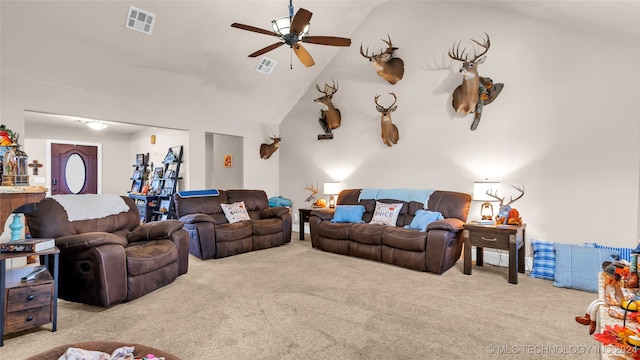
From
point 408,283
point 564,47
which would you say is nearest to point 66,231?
point 408,283

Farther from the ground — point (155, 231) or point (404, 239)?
point (155, 231)

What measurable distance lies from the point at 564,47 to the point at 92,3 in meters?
5.29

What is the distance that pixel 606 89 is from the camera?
11.1ft

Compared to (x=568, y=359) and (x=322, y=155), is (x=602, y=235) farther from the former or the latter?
(x=322, y=155)

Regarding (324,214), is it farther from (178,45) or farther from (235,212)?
(178,45)

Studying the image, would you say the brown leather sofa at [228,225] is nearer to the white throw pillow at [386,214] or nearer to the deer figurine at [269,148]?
the deer figurine at [269,148]

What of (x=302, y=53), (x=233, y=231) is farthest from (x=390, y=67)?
(x=233, y=231)

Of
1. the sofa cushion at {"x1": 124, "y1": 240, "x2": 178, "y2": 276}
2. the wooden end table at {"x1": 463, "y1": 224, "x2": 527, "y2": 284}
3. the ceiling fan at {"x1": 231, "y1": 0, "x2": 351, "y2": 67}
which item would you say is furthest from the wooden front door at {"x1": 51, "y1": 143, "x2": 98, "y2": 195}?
the wooden end table at {"x1": 463, "y1": 224, "x2": 527, "y2": 284}

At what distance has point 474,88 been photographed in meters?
4.11

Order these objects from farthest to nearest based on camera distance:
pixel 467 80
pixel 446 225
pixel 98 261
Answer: pixel 467 80 < pixel 446 225 < pixel 98 261

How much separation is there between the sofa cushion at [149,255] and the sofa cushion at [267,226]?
4.96 feet

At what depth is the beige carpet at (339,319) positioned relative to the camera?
79.4 inches

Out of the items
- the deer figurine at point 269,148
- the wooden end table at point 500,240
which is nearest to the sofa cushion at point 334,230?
the wooden end table at point 500,240

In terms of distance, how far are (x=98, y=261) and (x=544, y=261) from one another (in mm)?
4405
